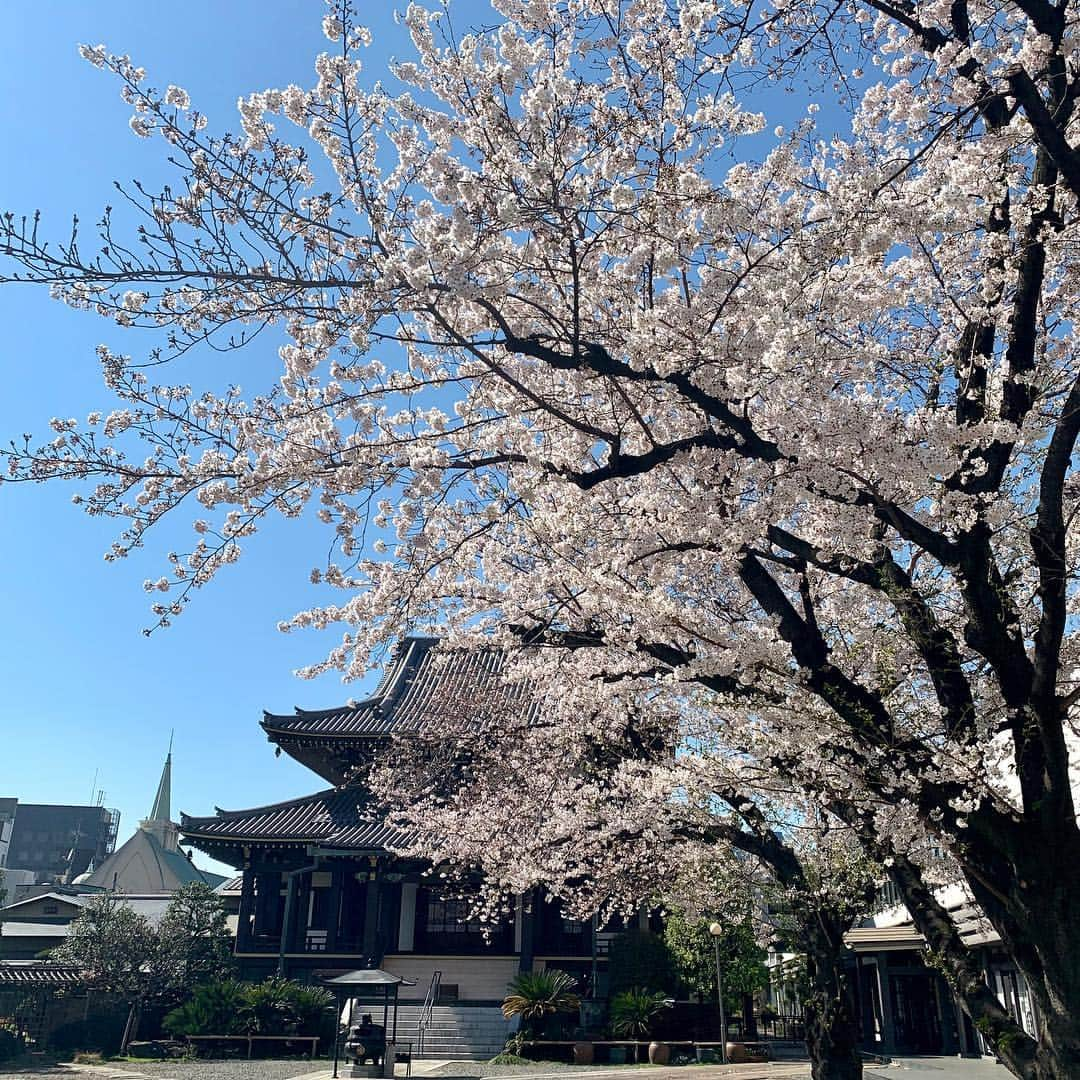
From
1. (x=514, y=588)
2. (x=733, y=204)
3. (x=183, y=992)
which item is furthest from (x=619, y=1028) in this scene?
(x=733, y=204)

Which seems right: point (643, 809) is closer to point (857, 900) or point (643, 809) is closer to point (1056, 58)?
point (857, 900)

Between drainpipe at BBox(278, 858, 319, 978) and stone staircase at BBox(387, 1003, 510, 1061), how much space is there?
3518 mm

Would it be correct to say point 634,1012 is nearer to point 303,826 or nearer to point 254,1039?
point 254,1039

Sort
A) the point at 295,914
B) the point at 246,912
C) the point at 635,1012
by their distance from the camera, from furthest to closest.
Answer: the point at 246,912, the point at 295,914, the point at 635,1012

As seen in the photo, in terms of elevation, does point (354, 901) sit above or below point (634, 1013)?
above

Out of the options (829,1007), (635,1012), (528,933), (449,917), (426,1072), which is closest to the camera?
(829,1007)

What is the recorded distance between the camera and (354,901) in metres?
25.7

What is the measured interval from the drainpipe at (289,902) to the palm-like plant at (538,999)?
6.45 meters

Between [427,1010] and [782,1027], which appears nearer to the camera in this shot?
[427,1010]

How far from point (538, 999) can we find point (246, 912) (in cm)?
932

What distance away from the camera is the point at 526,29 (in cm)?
575

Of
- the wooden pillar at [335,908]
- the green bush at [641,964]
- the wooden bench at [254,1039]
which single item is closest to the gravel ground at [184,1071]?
the wooden bench at [254,1039]

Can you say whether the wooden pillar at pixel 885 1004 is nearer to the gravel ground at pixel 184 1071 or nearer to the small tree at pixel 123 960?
the gravel ground at pixel 184 1071

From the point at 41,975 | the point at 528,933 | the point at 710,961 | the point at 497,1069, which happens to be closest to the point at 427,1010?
the point at 528,933
